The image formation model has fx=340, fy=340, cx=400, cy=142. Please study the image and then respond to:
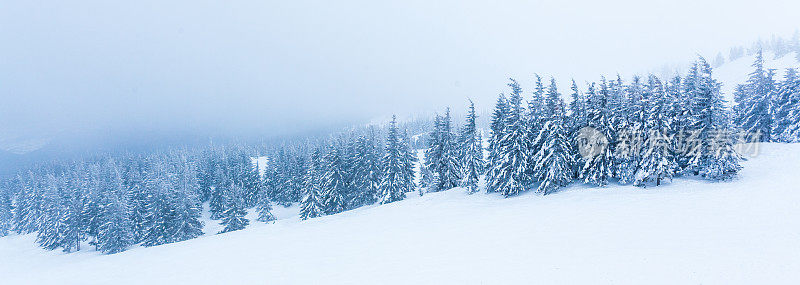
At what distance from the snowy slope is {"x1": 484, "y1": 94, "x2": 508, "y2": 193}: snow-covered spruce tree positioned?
107515 millimetres

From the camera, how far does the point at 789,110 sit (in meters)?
40.8

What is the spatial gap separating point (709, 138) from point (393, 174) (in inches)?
1318

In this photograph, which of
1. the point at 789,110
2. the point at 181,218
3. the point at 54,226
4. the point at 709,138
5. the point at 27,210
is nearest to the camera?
the point at 709,138

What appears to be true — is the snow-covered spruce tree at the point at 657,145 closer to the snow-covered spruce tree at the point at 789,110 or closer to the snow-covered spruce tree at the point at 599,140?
the snow-covered spruce tree at the point at 599,140

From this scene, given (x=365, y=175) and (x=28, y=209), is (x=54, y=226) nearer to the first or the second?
(x=28, y=209)

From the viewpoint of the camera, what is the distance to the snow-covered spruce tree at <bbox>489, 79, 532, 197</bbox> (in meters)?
33.7

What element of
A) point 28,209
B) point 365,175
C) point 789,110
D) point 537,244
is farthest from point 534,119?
point 28,209

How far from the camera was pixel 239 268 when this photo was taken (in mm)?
21344

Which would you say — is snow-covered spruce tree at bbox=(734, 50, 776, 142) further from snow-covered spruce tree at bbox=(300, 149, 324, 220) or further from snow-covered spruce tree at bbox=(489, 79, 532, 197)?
snow-covered spruce tree at bbox=(300, 149, 324, 220)

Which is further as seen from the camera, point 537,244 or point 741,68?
point 741,68

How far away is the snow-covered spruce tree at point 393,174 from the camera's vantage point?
1836 inches

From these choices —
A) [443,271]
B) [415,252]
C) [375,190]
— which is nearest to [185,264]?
[415,252]

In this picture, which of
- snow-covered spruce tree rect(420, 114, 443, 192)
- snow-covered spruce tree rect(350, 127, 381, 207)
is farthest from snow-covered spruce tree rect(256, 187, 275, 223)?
snow-covered spruce tree rect(420, 114, 443, 192)

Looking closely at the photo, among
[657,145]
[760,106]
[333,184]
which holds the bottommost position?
[333,184]
